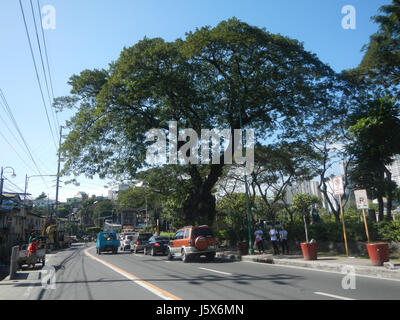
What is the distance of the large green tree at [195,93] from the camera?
19.9m

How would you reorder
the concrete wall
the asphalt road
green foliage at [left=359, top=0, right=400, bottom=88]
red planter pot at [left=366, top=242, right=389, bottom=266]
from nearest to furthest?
the asphalt road < red planter pot at [left=366, top=242, right=389, bottom=266] < the concrete wall < green foliage at [left=359, top=0, right=400, bottom=88]

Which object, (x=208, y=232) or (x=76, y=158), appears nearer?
(x=208, y=232)

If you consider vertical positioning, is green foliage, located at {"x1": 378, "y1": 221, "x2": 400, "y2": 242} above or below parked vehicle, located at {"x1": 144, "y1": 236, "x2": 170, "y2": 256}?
above

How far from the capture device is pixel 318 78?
21172 millimetres

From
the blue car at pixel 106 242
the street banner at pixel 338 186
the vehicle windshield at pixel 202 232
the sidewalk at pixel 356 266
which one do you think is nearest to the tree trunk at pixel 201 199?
the vehicle windshield at pixel 202 232

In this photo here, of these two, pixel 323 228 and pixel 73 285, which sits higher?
pixel 323 228

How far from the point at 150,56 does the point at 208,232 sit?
11740 mm

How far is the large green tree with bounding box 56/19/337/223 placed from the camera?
1988 centimetres

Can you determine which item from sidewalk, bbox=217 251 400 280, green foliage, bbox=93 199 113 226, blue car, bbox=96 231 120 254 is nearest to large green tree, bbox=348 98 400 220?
sidewalk, bbox=217 251 400 280

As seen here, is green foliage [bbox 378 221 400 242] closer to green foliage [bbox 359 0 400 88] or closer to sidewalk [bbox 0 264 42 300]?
green foliage [bbox 359 0 400 88]

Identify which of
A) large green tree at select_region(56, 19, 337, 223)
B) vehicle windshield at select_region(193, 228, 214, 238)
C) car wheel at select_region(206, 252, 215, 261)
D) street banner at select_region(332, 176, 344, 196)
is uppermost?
large green tree at select_region(56, 19, 337, 223)
